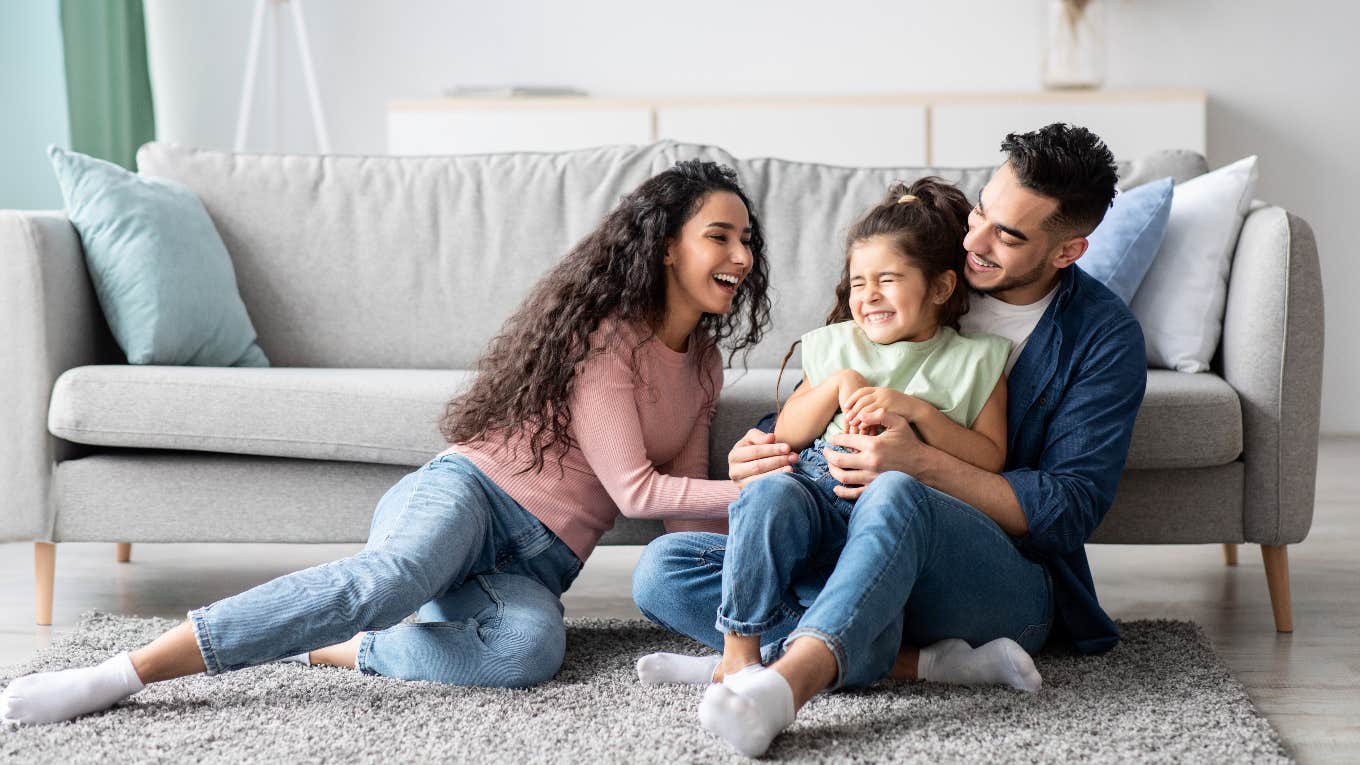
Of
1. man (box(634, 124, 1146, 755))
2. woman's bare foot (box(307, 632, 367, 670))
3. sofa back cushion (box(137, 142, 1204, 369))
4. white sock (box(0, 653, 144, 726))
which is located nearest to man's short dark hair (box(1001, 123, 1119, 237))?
man (box(634, 124, 1146, 755))

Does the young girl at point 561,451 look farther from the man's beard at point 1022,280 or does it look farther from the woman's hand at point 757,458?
the man's beard at point 1022,280

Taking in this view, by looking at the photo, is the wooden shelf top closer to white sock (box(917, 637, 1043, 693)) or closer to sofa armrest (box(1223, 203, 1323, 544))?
sofa armrest (box(1223, 203, 1323, 544))

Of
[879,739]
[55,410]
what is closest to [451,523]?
[879,739]

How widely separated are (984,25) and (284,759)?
3697 millimetres

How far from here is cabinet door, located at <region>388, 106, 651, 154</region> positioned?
421 centimetres

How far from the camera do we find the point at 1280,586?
2.12 metres

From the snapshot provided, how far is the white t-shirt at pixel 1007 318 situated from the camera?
5.91 ft

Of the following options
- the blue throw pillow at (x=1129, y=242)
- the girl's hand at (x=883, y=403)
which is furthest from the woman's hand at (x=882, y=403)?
Answer: the blue throw pillow at (x=1129, y=242)

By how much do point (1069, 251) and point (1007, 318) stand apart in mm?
125

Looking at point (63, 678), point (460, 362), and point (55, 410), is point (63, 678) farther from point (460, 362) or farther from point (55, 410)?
point (460, 362)

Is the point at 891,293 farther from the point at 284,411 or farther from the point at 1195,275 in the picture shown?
the point at 284,411

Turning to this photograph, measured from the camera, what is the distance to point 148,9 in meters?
4.19

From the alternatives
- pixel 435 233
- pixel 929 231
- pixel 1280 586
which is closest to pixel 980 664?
pixel 929 231

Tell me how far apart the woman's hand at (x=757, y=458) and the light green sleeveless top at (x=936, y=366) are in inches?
2.8
